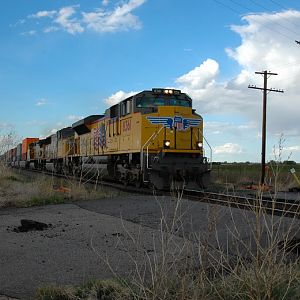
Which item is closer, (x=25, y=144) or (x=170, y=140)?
(x=170, y=140)

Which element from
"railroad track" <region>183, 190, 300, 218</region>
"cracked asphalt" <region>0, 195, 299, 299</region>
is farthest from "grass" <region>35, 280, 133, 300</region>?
"railroad track" <region>183, 190, 300, 218</region>

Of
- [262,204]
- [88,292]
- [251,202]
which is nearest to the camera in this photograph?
[88,292]

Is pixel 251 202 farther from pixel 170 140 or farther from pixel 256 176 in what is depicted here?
pixel 256 176

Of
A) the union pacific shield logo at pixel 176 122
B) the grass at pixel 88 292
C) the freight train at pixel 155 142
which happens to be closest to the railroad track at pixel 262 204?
the freight train at pixel 155 142

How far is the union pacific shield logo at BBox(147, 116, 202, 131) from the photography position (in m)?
16.5

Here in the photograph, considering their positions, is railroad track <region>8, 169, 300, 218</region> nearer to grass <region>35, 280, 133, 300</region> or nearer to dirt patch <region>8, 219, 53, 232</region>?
grass <region>35, 280, 133, 300</region>

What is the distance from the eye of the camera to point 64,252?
638 cm

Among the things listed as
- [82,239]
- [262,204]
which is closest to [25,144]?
[82,239]

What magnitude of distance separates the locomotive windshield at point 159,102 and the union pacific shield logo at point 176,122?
0.84 meters

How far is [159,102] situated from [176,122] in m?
1.17

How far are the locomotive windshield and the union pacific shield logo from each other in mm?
844

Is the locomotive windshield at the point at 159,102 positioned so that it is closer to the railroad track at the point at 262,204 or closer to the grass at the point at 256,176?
the grass at the point at 256,176

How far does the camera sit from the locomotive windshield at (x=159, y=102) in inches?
671

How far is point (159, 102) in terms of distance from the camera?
17.3m
